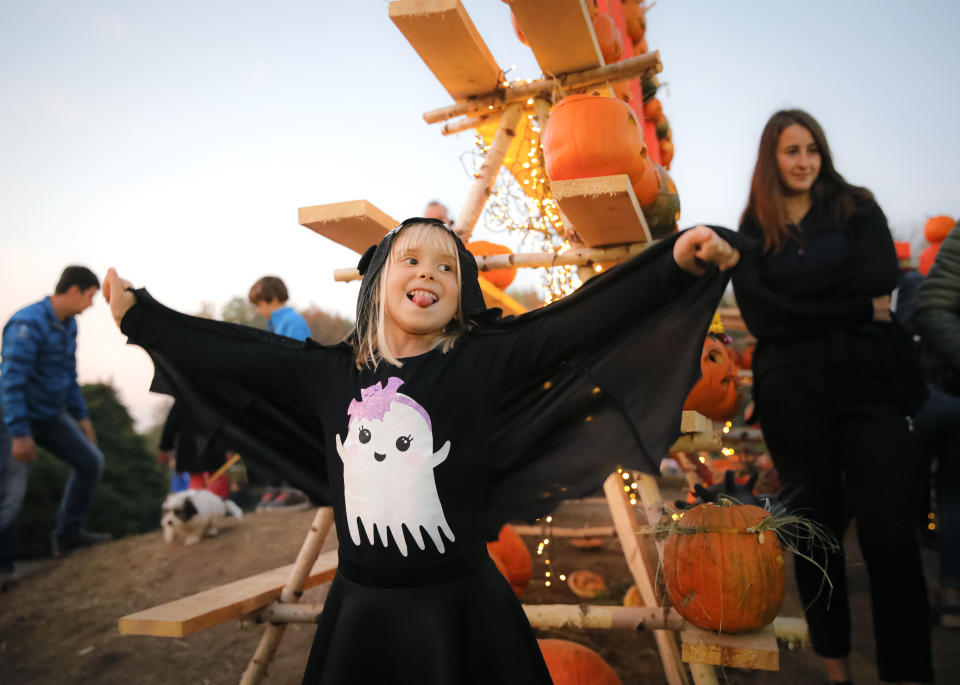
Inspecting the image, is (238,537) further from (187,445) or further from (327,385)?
(327,385)

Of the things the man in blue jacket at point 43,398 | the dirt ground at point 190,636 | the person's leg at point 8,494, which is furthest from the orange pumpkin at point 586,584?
the person's leg at point 8,494

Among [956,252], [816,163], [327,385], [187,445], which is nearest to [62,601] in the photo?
[187,445]

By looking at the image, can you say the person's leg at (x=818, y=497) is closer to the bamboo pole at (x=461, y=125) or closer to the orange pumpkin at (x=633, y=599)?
the orange pumpkin at (x=633, y=599)

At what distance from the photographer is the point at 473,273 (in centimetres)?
181

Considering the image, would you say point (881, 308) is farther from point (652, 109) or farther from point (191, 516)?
point (191, 516)

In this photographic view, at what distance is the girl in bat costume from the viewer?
145 cm

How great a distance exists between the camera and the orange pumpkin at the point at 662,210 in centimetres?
265

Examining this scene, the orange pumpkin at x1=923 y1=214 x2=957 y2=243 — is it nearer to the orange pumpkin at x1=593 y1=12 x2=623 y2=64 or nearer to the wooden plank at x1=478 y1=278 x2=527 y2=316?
the orange pumpkin at x1=593 y1=12 x2=623 y2=64

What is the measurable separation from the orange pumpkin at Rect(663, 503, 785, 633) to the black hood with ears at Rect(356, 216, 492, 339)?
0.97 metres

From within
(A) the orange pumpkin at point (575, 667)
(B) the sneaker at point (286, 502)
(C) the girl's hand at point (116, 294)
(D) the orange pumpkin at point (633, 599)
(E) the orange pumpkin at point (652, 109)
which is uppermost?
(E) the orange pumpkin at point (652, 109)

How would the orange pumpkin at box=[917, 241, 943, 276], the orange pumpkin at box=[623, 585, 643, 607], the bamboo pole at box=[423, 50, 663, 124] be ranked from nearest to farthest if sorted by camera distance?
the bamboo pole at box=[423, 50, 663, 124] < the orange pumpkin at box=[623, 585, 643, 607] < the orange pumpkin at box=[917, 241, 943, 276]

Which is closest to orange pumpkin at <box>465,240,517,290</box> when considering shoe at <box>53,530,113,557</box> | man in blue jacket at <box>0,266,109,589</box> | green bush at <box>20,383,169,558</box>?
man in blue jacket at <box>0,266,109,589</box>

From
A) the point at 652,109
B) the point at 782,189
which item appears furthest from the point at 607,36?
the point at 782,189

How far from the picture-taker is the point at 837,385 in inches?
80.7
